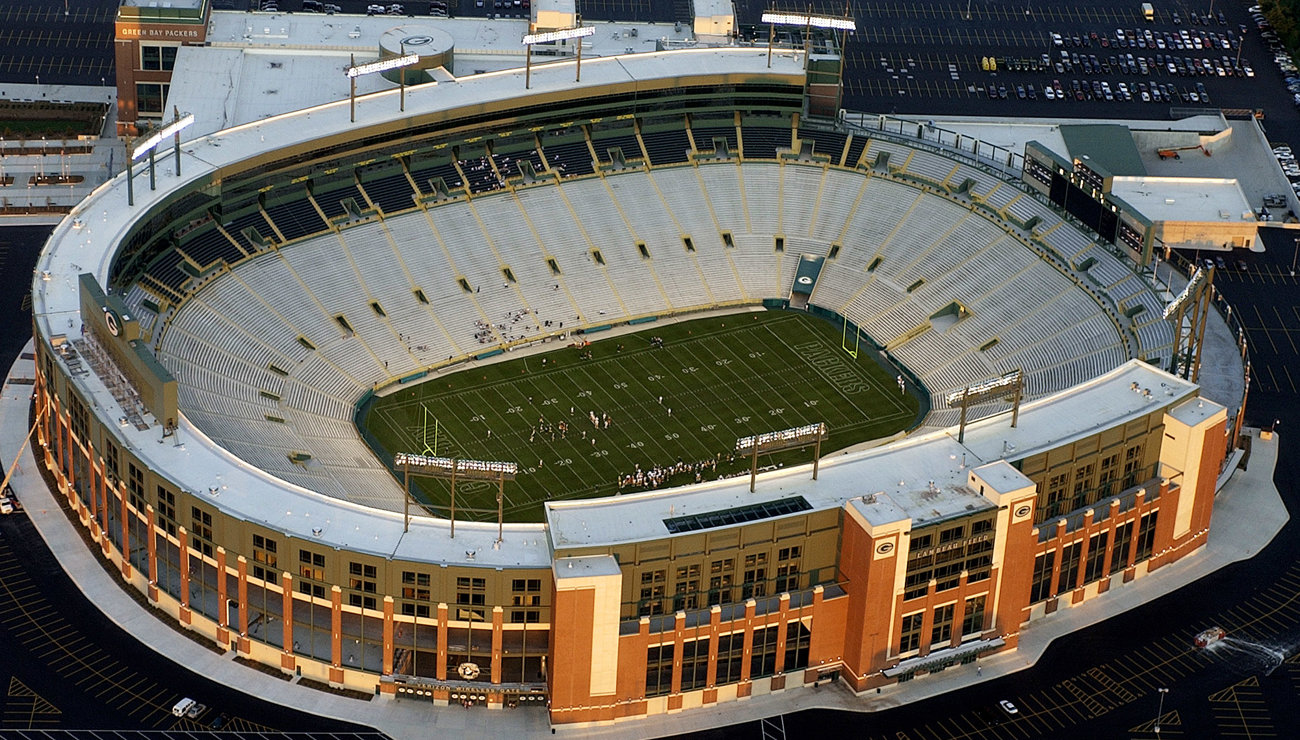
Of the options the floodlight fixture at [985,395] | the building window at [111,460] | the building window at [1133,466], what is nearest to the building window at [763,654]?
the floodlight fixture at [985,395]

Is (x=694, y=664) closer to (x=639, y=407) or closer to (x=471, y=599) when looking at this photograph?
(x=471, y=599)

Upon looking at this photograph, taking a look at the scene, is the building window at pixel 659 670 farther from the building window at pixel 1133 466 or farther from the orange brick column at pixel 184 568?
the building window at pixel 1133 466

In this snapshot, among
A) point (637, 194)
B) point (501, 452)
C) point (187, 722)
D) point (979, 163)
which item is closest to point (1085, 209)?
point (979, 163)

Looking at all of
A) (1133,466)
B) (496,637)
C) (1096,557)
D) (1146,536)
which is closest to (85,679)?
(496,637)

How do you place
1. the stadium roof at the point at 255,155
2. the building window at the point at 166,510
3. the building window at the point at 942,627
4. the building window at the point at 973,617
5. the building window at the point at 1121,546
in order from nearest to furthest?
the stadium roof at the point at 255,155, the building window at the point at 166,510, the building window at the point at 942,627, the building window at the point at 973,617, the building window at the point at 1121,546

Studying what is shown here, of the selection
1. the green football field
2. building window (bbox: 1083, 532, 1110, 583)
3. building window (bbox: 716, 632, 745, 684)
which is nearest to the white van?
the green football field

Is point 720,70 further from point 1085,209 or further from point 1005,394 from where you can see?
point 1005,394
